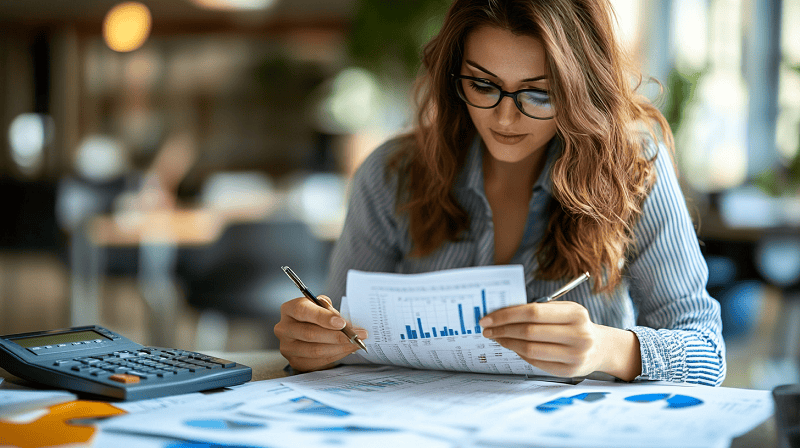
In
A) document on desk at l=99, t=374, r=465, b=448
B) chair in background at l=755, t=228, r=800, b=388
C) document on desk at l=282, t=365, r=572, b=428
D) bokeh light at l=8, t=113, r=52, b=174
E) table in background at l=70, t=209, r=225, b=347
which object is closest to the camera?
document on desk at l=99, t=374, r=465, b=448

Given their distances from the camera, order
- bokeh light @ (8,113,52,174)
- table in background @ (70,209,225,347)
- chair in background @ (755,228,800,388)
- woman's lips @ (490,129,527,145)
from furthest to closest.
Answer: bokeh light @ (8,113,52,174) → table in background @ (70,209,225,347) → chair in background @ (755,228,800,388) → woman's lips @ (490,129,527,145)

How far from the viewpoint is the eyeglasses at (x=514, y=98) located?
1104 mm

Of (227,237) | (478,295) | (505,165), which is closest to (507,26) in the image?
(505,165)

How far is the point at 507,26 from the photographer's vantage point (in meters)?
1.10

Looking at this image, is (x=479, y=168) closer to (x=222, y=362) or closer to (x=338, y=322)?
(x=338, y=322)

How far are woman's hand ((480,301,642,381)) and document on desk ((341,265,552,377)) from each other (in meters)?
0.02

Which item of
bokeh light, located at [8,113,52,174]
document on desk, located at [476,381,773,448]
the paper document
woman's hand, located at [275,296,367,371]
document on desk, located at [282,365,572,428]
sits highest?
bokeh light, located at [8,113,52,174]

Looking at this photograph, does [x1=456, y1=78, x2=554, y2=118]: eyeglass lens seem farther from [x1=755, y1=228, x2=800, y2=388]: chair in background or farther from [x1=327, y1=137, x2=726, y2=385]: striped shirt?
[x1=755, y1=228, x2=800, y2=388]: chair in background

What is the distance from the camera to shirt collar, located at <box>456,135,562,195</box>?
127cm

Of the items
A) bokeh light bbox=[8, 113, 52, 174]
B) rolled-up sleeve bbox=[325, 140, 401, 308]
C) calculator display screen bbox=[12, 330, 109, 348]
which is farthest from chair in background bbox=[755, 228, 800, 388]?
bokeh light bbox=[8, 113, 52, 174]

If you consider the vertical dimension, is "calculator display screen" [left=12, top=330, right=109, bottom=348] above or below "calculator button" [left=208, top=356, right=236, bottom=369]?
above

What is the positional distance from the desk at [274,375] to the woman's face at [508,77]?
52cm

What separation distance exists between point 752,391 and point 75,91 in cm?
1026

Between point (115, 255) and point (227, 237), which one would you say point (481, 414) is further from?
point (115, 255)
